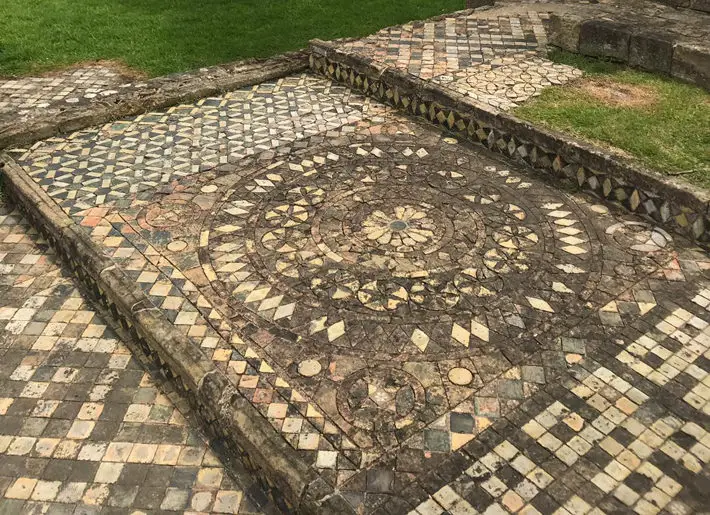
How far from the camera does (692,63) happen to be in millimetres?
6191

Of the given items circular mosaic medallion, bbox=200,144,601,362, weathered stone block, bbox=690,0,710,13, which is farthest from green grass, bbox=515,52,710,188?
weathered stone block, bbox=690,0,710,13

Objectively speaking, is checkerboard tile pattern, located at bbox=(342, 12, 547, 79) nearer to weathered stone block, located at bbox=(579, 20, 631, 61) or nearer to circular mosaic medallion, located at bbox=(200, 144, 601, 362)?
weathered stone block, located at bbox=(579, 20, 631, 61)

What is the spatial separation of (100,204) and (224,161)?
1142 mm

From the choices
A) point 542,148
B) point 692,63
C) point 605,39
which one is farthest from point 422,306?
point 605,39

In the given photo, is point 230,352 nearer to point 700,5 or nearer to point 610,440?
point 610,440

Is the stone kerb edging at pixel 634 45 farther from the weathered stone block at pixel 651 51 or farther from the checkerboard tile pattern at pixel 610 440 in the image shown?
the checkerboard tile pattern at pixel 610 440

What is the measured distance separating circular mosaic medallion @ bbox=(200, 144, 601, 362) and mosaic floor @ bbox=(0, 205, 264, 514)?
2.63 ft

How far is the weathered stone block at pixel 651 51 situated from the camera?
6.37 m

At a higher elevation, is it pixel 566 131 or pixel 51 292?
pixel 566 131

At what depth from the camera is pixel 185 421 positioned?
12.0 ft

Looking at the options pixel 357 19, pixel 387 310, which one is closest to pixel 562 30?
pixel 357 19

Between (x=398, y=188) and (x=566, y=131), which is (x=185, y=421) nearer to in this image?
(x=398, y=188)

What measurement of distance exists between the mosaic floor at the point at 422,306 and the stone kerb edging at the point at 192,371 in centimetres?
11

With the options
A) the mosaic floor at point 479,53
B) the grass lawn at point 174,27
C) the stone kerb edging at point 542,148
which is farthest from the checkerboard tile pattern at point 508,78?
the grass lawn at point 174,27
